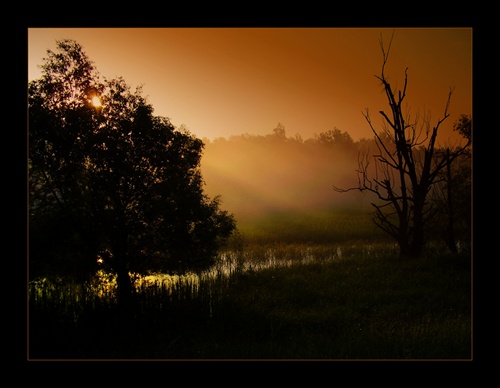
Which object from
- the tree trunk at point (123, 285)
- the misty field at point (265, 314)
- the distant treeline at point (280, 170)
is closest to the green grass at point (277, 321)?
the misty field at point (265, 314)

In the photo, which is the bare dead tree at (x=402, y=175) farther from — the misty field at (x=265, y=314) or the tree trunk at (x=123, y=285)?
the tree trunk at (x=123, y=285)

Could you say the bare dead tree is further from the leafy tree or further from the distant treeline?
the leafy tree

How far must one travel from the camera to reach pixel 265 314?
9422 mm

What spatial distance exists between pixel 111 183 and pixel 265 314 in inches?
181

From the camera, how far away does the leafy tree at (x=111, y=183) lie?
9.11 metres

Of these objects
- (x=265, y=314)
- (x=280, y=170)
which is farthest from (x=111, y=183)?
(x=280, y=170)

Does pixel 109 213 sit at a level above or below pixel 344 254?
above

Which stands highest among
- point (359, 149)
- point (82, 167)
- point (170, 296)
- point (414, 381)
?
point (359, 149)

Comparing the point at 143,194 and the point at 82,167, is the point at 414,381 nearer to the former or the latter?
the point at 143,194

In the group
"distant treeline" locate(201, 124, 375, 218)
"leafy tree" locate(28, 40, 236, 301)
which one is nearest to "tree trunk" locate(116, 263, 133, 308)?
"leafy tree" locate(28, 40, 236, 301)

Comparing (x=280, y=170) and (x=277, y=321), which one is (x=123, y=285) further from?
(x=280, y=170)
